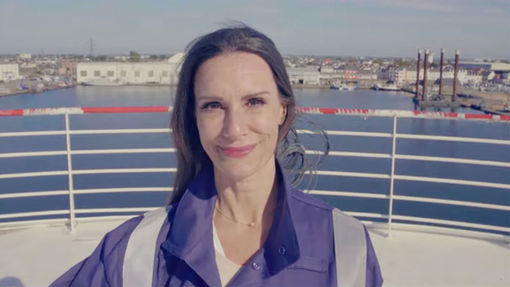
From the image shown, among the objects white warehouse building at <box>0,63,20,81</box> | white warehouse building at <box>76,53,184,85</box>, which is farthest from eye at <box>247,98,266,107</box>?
white warehouse building at <box>0,63,20,81</box>

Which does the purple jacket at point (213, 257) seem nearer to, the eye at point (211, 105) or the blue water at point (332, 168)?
the eye at point (211, 105)

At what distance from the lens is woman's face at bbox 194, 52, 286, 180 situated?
2.34 ft

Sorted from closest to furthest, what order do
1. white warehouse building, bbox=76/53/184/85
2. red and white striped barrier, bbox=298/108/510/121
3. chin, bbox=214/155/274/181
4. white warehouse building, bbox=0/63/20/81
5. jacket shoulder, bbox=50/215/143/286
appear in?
1. jacket shoulder, bbox=50/215/143/286
2. chin, bbox=214/155/274/181
3. red and white striped barrier, bbox=298/108/510/121
4. white warehouse building, bbox=76/53/184/85
5. white warehouse building, bbox=0/63/20/81

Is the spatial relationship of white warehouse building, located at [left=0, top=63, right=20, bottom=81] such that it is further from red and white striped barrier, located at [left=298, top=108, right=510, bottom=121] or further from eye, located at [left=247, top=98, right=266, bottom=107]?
eye, located at [left=247, top=98, right=266, bottom=107]

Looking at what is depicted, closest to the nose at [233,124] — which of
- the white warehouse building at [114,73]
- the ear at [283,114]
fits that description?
the ear at [283,114]

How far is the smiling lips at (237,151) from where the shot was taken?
736mm

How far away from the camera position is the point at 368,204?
44.5 ft

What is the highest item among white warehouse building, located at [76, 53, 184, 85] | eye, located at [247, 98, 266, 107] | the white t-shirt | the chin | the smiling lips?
eye, located at [247, 98, 266, 107]

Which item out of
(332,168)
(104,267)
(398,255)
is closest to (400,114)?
(398,255)

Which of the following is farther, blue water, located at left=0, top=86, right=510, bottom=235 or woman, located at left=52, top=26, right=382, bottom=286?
blue water, located at left=0, top=86, right=510, bottom=235

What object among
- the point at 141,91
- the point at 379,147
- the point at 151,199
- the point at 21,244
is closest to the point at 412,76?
the point at 141,91

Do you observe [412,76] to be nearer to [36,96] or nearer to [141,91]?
[141,91]

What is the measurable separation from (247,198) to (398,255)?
5.32 feet

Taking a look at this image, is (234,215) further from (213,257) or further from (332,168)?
(332,168)
